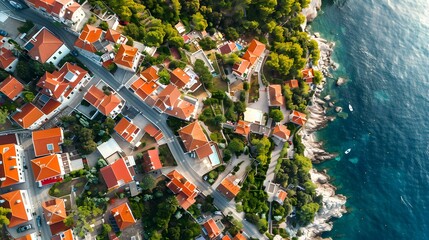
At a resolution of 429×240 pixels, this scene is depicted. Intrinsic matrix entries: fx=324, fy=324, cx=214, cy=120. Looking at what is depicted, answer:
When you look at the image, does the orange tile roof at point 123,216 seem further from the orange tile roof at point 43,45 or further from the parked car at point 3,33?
the parked car at point 3,33

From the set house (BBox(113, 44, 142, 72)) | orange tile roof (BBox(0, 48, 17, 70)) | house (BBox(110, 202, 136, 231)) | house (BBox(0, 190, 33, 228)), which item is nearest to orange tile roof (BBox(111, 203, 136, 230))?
house (BBox(110, 202, 136, 231))

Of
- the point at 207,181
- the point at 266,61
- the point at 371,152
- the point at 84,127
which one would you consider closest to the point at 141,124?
the point at 84,127

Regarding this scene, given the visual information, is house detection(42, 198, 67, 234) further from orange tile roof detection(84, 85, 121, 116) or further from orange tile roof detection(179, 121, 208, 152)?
orange tile roof detection(179, 121, 208, 152)

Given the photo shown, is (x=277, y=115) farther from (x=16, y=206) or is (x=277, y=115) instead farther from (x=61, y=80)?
(x=16, y=206)

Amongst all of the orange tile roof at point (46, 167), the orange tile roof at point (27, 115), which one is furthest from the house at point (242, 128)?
the orange tile roof at point (27, 115)

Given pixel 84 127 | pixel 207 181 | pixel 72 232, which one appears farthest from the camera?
pixel 207 181

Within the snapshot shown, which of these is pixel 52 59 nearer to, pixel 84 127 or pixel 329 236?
pixel 84 127

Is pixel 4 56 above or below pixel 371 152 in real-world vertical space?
above
